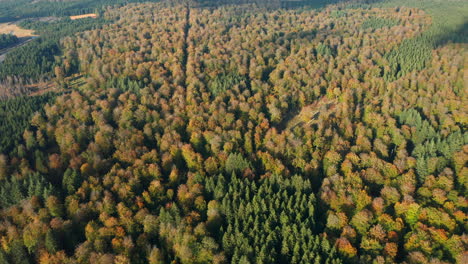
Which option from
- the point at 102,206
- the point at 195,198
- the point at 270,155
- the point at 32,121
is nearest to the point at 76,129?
the point at 32,121

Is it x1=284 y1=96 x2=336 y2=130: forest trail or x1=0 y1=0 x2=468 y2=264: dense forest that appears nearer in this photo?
x1=0 y1=0 x2=468 y2=264: dense forest

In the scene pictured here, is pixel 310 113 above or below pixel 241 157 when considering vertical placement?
below

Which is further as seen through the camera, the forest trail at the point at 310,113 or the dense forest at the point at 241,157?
the forest trail at the point at 310,113

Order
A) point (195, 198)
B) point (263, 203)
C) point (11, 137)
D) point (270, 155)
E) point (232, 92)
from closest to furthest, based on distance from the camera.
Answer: point (263, 203) → point (195, 198) → point (270, 155) → point (11, 137) → point (232, 92)

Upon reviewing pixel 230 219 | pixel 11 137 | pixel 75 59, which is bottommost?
pixel 230 219

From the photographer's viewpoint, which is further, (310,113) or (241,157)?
(310,113)

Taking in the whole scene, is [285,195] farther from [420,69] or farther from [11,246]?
[420,69]

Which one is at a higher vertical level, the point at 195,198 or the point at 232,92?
the point at 232,92

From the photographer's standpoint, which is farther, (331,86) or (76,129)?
(331,86)
